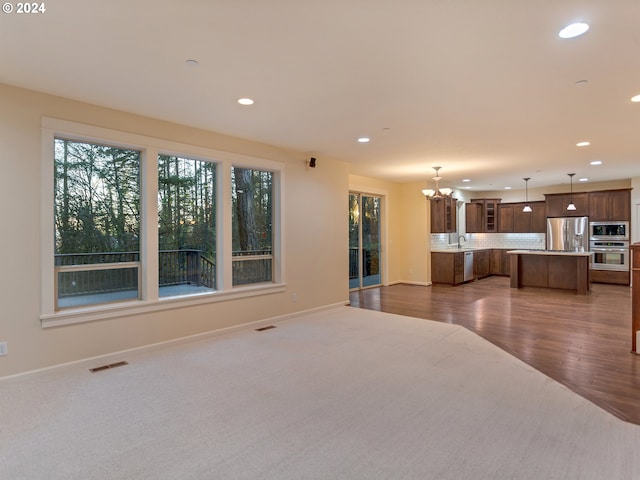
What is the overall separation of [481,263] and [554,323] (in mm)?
5275

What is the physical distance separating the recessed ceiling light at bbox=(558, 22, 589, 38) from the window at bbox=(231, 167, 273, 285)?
3.95 metres

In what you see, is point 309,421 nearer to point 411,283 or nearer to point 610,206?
point 411,283

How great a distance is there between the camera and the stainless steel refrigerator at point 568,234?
29.8 ft

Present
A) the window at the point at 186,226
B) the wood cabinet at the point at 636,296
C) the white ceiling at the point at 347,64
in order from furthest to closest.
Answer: the window at the point at 186,226 → the wood cabinet at the point at 636,296 → the white ceiling at the point at 347,64

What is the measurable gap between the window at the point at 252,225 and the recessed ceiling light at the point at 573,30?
395cm

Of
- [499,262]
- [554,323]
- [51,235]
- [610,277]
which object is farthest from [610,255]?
[51,235]

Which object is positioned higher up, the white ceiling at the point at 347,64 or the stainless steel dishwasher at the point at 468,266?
the white ceiling at the point at 347,64

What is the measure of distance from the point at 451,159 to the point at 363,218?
266 centimetres

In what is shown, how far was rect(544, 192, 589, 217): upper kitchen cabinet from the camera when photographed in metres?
9.10

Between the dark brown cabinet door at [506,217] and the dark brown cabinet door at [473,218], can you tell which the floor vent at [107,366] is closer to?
the dark brown cabinet door at [473,218]

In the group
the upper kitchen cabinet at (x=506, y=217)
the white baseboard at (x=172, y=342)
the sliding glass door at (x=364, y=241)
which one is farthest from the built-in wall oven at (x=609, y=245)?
the white baseboard at (x=172, y=342)

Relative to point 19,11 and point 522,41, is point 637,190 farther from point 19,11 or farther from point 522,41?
point 19,11

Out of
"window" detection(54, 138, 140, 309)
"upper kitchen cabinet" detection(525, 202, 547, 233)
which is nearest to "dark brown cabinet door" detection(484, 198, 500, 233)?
"upper kitchen cabinet" detection(525, 202, 547, 233)

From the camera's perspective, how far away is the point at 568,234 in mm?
9289
